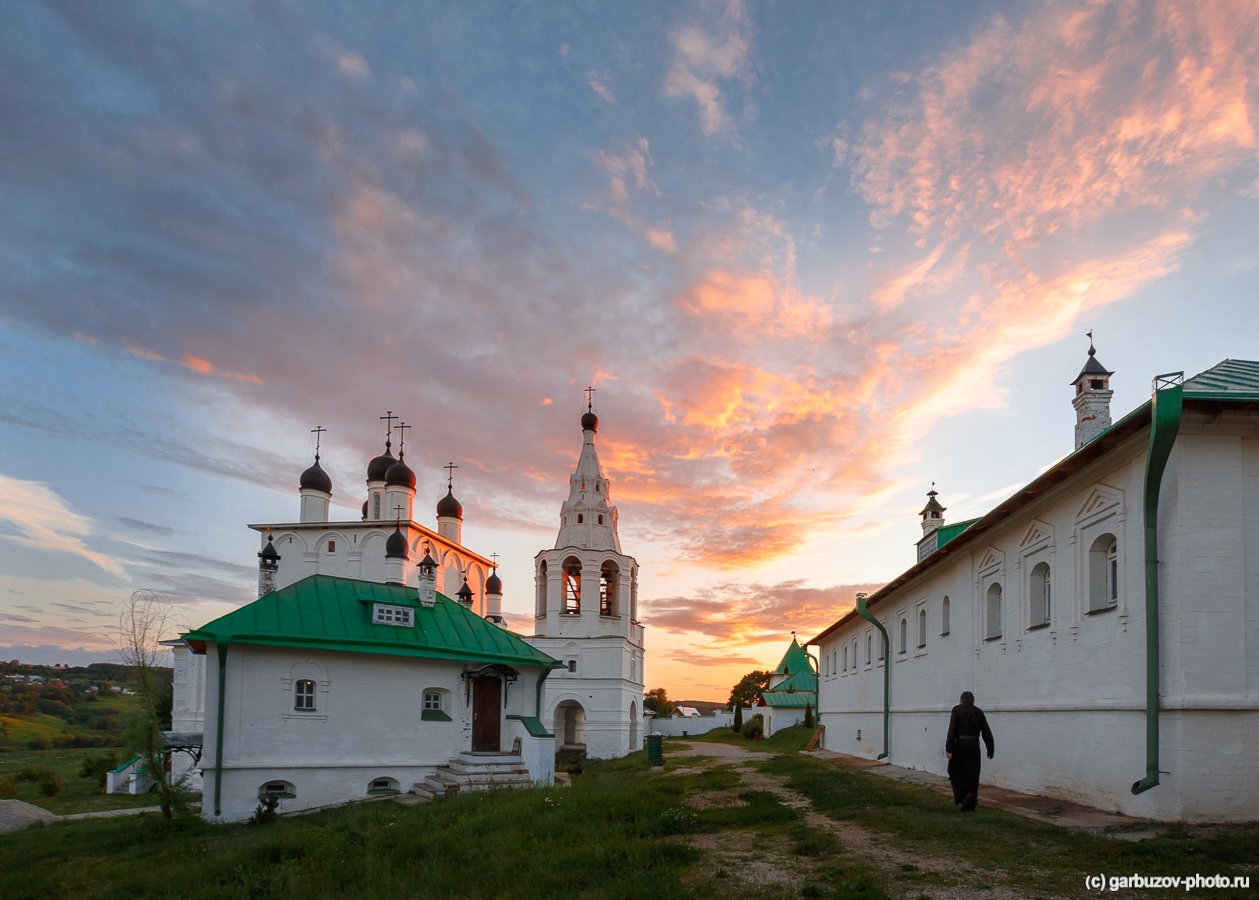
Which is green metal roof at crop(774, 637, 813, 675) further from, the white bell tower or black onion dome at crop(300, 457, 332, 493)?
black onion dome at crop(300, 457, 332, 493)

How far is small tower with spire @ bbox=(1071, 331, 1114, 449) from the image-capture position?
17.4 metres

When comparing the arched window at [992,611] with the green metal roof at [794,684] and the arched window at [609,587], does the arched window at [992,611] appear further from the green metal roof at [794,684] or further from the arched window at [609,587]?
the green metal roof at [794,684]

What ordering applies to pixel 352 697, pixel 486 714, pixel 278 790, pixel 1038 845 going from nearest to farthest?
1. pixel 1038 845
2. pixel 278 790
3. pixel 352 697
4. pixel 486 714

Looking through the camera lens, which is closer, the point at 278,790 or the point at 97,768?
the point at 278,790

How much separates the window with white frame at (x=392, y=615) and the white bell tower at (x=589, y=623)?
45.2 feet

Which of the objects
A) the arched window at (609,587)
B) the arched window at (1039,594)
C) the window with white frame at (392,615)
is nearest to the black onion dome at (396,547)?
the window with white frame at (392,615)

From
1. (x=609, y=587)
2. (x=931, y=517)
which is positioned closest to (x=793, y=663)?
(x=609, y=587)

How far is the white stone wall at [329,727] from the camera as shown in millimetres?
17609

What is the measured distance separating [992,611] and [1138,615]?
211 inches

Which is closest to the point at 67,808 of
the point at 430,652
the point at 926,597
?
the point at 430,652

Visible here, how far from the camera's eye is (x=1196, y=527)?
29.5 ft

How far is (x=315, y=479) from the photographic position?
34.1 meters

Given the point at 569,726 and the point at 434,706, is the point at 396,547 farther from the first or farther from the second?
the point at 569,726

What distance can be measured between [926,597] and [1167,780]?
10.5m
